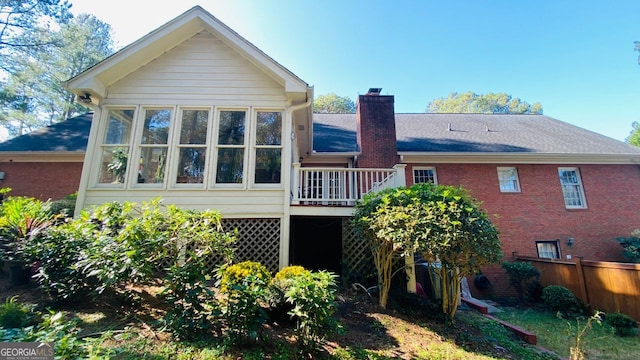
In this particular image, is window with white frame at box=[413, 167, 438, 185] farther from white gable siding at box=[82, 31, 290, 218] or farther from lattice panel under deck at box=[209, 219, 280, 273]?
lattice panel under deck at box=[209, 219, 280, 273]

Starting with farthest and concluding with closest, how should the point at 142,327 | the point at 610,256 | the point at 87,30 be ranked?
the point at 87,30 < the point at 610,256 < the point at 142,327

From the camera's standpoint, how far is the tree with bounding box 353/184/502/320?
4.33m

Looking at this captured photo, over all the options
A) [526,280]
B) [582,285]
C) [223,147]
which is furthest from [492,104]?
[223,147]

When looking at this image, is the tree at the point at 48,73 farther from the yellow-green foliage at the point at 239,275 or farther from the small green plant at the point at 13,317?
the yellow-green foliage at the point at 239,275

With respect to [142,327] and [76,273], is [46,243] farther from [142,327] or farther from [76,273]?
[142,327]

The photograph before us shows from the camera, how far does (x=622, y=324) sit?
Answer: 225 inches

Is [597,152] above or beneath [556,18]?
beneath

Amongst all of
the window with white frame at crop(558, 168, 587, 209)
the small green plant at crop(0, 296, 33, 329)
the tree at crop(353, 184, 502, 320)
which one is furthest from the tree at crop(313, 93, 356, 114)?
the small green plant at crop(0, 296, 33, 329)

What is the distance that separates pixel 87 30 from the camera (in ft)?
71.6

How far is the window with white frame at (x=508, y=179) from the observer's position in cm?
1066

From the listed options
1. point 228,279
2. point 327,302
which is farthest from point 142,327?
point 327,302

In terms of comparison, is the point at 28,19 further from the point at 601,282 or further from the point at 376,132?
the point at 601,282

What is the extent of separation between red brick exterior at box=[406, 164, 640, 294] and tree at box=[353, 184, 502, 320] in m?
6.02

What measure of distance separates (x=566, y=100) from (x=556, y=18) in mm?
9599
